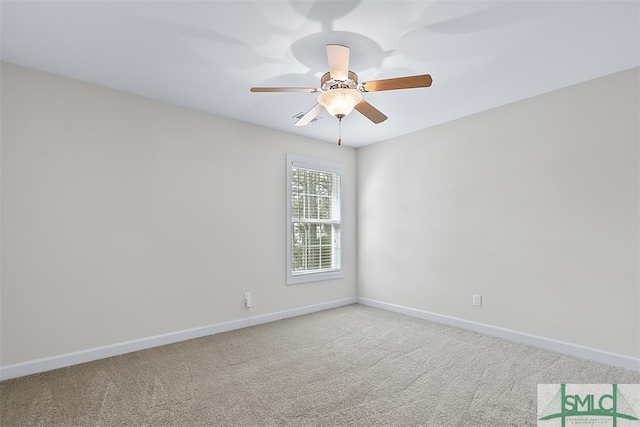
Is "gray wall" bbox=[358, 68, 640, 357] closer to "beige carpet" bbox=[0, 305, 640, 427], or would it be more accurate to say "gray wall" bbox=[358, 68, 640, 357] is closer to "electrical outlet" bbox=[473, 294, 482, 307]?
"electrical outlet" bbox=[473, 294, 482, 307]

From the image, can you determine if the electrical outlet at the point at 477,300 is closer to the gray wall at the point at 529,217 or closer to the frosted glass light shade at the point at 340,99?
the gray wall at the point at 529,217

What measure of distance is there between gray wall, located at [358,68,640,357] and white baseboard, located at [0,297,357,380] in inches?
68.3

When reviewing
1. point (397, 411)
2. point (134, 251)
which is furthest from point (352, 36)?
point (134, 251)

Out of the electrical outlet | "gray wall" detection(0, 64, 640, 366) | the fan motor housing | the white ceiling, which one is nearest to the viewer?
the white ceiling

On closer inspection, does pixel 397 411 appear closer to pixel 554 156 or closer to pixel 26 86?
pixel 554 156

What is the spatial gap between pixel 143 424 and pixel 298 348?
A: 145 cm

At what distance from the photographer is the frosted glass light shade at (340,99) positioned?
7.45 feet

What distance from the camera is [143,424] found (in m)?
1.93

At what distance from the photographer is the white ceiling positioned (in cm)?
195

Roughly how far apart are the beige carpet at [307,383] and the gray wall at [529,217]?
44 centimetres

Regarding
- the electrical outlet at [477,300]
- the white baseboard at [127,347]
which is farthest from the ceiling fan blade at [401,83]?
the white baseboard at [127,347]

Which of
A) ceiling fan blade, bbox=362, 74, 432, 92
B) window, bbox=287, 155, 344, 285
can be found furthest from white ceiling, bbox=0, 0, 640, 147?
window, bbox=287, 155, 344, 285

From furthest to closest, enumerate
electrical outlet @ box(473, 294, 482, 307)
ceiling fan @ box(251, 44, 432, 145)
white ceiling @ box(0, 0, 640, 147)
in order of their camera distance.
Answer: electrical outlet @ box(473, 294, 482, 307) < ceiling fan @ box(251, 44, 432, 145) < white ceiling @ box(0, 0, 640, 147)

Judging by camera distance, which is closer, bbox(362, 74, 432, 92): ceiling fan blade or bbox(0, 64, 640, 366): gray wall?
bbox(362, 74, 432, 92): ceiling fan blade
